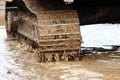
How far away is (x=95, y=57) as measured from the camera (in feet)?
33.3

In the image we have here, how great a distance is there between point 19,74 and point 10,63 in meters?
1.30

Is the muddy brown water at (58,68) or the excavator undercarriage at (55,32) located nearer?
the muddy brown water at (58,68)

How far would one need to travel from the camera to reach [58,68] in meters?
8.77

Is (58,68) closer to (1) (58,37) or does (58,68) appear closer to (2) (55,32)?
(1) (58,37)

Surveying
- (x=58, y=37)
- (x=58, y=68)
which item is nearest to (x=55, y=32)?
(x=58, y=37)

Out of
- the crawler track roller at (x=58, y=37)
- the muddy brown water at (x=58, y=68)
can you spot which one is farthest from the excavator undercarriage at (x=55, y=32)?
the muddy brown water at (x=58, y=68)

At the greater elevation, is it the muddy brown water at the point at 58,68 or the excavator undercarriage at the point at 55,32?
the excavator undercarriage at the point at 55,32

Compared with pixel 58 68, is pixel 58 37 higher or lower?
higher

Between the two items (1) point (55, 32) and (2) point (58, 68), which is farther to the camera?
(1) point (55, 32)

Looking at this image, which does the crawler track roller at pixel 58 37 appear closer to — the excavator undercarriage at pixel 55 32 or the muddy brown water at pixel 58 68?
the excavator undercarriage at pixel 55 32

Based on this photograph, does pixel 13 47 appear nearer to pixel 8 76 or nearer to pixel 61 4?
pixel 61 4

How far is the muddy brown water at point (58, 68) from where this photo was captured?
7.95 meters

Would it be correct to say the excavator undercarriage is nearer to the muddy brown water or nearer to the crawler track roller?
the crawler track roller

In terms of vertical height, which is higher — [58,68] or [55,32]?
[55,32]
